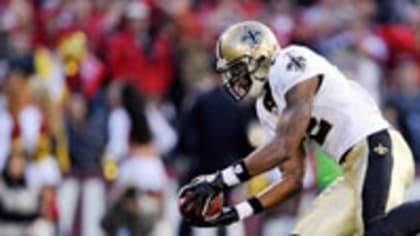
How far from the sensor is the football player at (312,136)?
1034cm

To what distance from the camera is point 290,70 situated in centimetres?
→ 1047

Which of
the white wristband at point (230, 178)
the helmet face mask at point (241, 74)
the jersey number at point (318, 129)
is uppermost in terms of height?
the helmet face mask at point (241, 74)

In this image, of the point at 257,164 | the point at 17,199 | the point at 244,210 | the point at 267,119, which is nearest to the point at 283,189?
the point at 244,210

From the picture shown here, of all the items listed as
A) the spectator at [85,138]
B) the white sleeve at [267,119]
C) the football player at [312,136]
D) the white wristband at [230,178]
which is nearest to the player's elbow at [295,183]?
the football player at [312,136]

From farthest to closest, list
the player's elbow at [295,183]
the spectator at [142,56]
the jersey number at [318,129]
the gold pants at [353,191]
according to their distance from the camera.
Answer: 1. the spectator at [142,56]
2. the player's elbow at [295,183]
3. the jersey number at [318,129]
4. the gold pants at [353,191]

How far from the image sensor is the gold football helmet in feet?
35.0

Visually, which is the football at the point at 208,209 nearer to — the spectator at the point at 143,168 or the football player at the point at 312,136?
the football player at the point at 312,136

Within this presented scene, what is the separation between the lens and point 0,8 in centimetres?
2161

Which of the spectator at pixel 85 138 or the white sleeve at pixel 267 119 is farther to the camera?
the spectator at pixel 85 138

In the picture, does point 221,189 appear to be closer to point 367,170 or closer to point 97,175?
point 367,170

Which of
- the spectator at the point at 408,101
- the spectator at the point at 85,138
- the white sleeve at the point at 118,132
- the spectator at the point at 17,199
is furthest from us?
the spectator at the point at 85,138

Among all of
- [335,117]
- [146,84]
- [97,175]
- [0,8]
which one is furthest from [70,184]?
[335,117]

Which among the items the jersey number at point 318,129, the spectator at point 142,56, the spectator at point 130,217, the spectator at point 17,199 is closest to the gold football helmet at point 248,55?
the jersey number at point 318,129

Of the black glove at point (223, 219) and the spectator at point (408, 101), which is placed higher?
the spectator at point (408, 101)
